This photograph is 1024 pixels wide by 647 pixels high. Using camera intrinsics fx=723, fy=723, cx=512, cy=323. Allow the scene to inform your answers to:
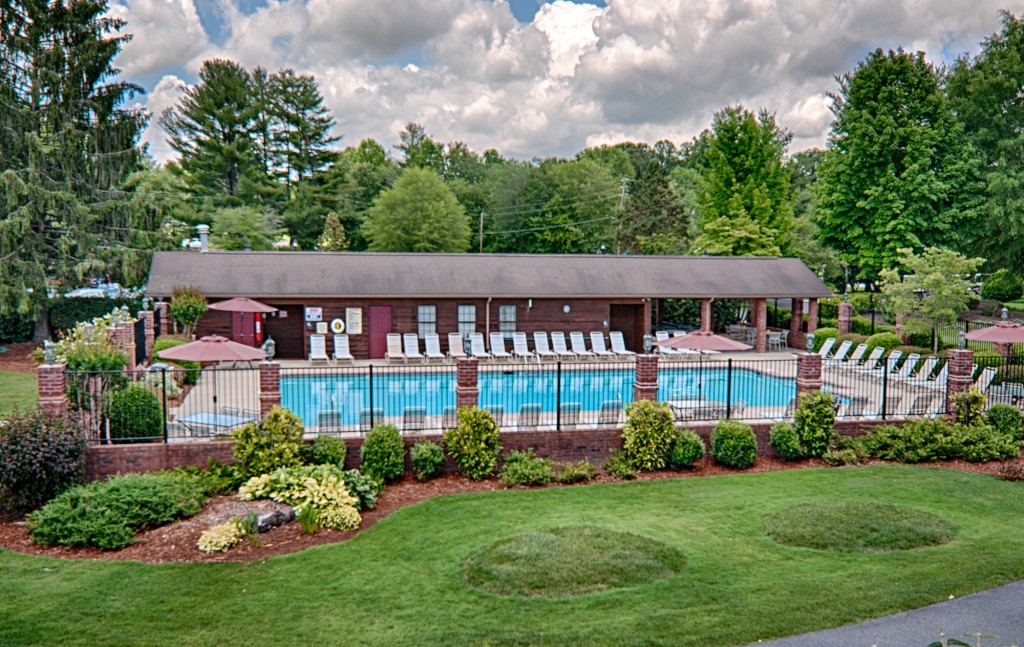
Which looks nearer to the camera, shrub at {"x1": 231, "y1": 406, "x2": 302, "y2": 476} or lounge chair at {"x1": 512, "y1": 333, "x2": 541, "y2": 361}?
shrub at {"x1": 231, "y1": 406, "x2": 302, "y2": 476}

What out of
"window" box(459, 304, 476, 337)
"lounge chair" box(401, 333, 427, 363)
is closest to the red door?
"lounge chair" box(401, 333, 427, 363)

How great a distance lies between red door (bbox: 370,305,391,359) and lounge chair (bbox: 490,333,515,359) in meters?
3.58

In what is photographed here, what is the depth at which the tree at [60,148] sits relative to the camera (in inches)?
936

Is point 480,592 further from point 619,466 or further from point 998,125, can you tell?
point 998,125

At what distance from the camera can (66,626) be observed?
7.09 m

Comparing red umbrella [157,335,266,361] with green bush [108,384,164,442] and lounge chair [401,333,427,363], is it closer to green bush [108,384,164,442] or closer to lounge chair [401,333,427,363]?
green bush [108,384,164,442]

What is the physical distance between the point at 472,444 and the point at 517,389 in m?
7.47

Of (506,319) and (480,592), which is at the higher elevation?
(506,319)

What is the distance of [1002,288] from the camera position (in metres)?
36.8

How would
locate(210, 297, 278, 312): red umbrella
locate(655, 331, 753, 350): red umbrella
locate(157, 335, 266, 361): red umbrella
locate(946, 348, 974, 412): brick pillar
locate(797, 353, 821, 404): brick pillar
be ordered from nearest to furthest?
locate(157, 335, 266, 361): red umbrella < locate(797, 353, 821, 404): brick pillar < locate(946, 348, 974, 412): brick pillar < locate(655, 331, 753, 350): red umbrella < locate(210, 297, 278, 312): red umbrella

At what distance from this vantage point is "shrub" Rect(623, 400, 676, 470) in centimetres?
1285

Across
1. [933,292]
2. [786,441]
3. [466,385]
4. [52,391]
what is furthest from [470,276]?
[52,391]

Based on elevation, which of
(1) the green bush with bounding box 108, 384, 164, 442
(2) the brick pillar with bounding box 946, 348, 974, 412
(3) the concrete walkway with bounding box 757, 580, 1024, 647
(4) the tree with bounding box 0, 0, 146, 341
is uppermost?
(4) the tree with bounding box 0, 0, 146, 341

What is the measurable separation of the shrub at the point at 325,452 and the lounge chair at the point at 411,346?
11687 mm
